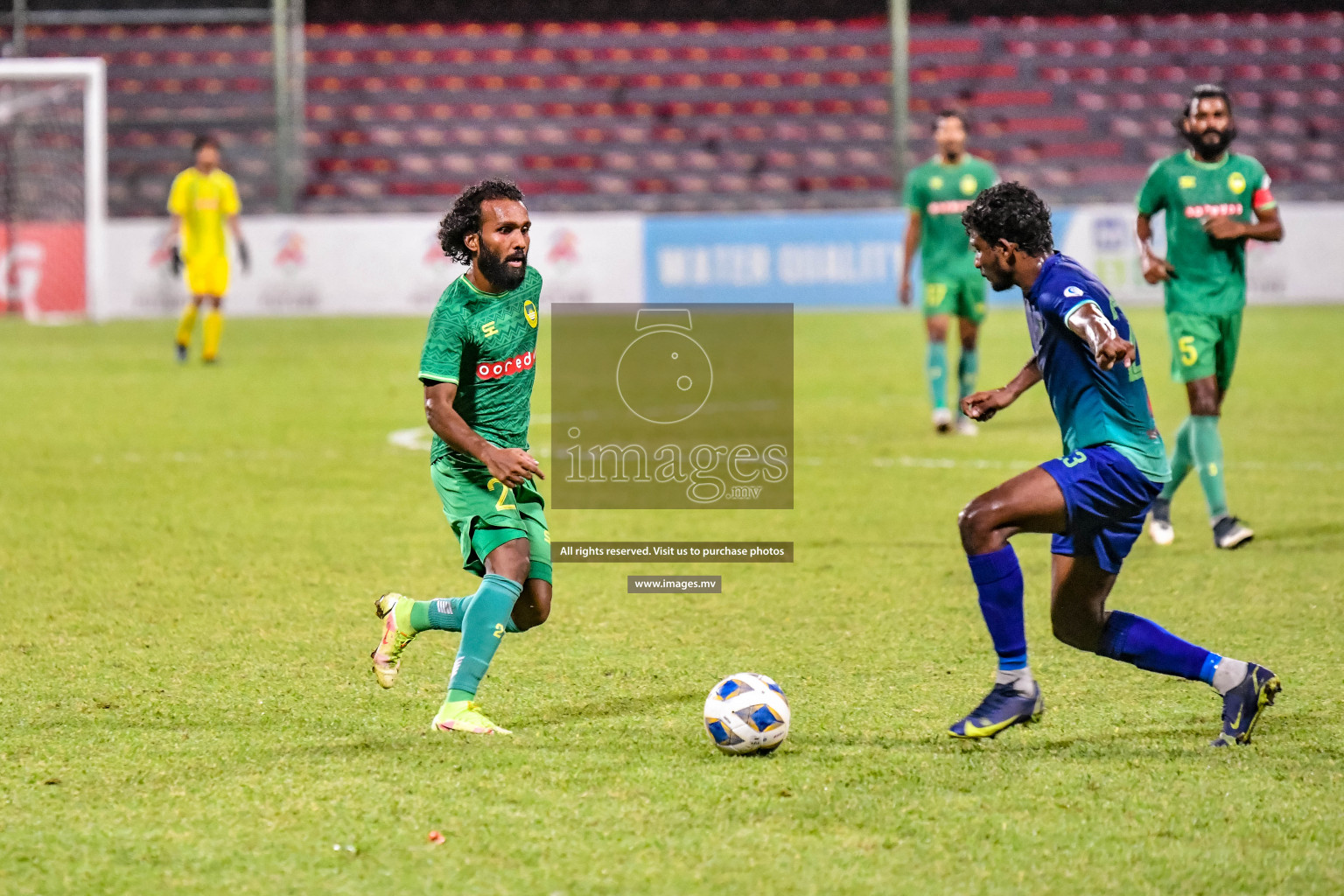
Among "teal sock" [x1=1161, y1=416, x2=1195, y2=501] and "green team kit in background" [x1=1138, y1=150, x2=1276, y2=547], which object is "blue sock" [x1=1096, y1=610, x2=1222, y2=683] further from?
"teal sock" [x1=1161, y1=416, x2=1195, y2=501]

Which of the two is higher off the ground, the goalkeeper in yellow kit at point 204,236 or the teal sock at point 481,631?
the goalkeeper in yellow kit at point 204,236

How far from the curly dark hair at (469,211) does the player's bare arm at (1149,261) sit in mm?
3589

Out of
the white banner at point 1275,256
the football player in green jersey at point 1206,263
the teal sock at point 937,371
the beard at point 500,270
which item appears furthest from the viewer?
the white banner at point 1275,256

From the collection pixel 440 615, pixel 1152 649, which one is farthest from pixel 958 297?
pixel 440 615

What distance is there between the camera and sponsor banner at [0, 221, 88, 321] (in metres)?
20.8

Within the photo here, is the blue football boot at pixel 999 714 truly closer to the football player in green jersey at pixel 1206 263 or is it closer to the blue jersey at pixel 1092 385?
the blue jersey at pixel 1092 385

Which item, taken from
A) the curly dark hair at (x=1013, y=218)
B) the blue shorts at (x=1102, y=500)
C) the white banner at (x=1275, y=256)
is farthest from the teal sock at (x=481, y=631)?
the white banner at (x=1275, y=256)

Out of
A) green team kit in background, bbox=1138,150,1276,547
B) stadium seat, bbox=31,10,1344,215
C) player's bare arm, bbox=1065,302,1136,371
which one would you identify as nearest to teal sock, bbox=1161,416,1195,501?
green team kit in background, bbox=1138,150,1276,547

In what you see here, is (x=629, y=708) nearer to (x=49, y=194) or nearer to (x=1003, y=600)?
(x=1003, y=600)

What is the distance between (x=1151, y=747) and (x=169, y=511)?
219 inches

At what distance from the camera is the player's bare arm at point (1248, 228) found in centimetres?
717

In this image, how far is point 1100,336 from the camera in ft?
13.4

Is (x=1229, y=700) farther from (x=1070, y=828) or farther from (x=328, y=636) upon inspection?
(x=328, y=636)

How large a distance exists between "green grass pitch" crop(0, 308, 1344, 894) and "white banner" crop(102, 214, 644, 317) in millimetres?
11396
